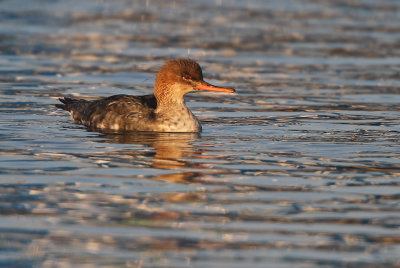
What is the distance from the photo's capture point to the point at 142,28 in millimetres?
26469

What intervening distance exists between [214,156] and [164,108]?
2.31m

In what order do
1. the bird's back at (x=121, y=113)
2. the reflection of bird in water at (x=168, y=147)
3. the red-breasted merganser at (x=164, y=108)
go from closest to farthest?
1. the reflection of bird in water at (x=168, y=147)
2. the red-breasted merganser at (x=164, y=108)
3. the bird's back at (x=121, y=113)

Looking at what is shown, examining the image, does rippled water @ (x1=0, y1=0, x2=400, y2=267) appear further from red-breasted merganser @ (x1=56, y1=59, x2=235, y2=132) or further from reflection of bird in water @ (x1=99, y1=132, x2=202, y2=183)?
red-breasted merganser @ (x1=56, y1=59, x2=235, y2=132)

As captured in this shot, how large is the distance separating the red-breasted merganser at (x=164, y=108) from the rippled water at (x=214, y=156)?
31 cm

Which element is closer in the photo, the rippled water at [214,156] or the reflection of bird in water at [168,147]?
the rippled water at [214,156]

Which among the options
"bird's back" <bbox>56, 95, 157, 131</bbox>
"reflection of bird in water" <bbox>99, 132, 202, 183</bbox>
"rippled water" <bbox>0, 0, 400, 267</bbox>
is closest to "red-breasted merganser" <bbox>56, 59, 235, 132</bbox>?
"bird's back" <bbox>56, 95, 157, 131</bbox>

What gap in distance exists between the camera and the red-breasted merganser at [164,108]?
13.6 m

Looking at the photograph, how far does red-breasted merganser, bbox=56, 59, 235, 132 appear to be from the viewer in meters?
13.6

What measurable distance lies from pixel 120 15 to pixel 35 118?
49.2 feet

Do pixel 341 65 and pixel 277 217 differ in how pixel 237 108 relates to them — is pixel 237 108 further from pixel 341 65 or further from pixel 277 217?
pixel 277 217

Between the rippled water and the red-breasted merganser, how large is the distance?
1.02ft

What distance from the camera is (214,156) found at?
11695 mm

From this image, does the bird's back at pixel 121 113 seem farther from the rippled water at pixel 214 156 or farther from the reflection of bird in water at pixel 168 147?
the rippled water at pixel 214 156

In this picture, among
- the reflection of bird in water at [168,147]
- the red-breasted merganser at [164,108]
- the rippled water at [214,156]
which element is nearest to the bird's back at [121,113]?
the red-breasted merganser at [164,108]
